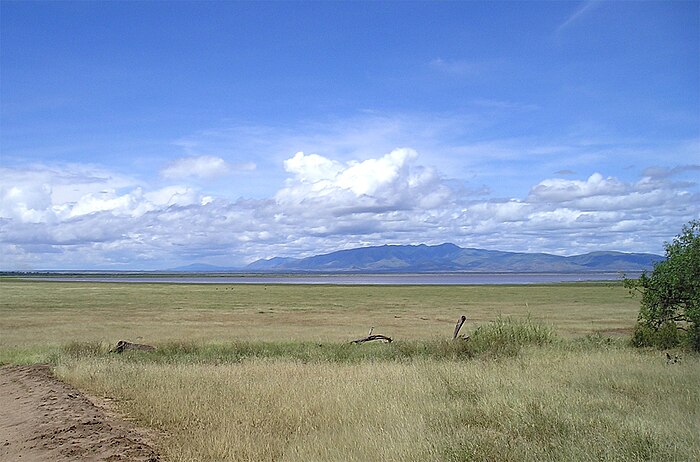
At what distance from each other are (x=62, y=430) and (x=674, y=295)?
689 inches

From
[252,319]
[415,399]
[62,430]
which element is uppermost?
[415,399]

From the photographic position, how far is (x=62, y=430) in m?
10.5

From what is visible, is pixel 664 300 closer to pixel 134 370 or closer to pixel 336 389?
pixel 336 389

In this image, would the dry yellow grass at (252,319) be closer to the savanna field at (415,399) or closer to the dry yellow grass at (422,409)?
the savanna field at (415,399)

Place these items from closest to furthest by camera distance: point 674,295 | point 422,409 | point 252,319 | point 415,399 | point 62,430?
point 62,430 → point 422,409 → point 415,399 → point 674,295 → point 252,319

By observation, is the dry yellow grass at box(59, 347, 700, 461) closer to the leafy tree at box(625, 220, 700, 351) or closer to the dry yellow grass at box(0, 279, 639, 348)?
the leafy tree at box(625, 220, 700, 351)

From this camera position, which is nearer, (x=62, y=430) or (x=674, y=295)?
(x=62, y=430)

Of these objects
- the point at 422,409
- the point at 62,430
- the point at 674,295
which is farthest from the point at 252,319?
the point at 422,409

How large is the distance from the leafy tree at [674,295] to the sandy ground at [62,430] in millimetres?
15828

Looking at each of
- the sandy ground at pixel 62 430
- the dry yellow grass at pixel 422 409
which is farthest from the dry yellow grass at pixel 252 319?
the sandy ground at pixel 62 430

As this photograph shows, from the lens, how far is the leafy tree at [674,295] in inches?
736

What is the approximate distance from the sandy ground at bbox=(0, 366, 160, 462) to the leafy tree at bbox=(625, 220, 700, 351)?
51.9 ft

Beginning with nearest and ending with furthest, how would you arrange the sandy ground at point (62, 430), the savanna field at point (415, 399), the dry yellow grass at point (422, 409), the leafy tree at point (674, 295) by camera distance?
the dry yellow grass at point (422, 409), the savanna field at point (415, 399), the sandy ground at point (62, 430), the leafy tree at point (674, 295)

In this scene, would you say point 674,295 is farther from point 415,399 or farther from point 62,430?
point 62,430
